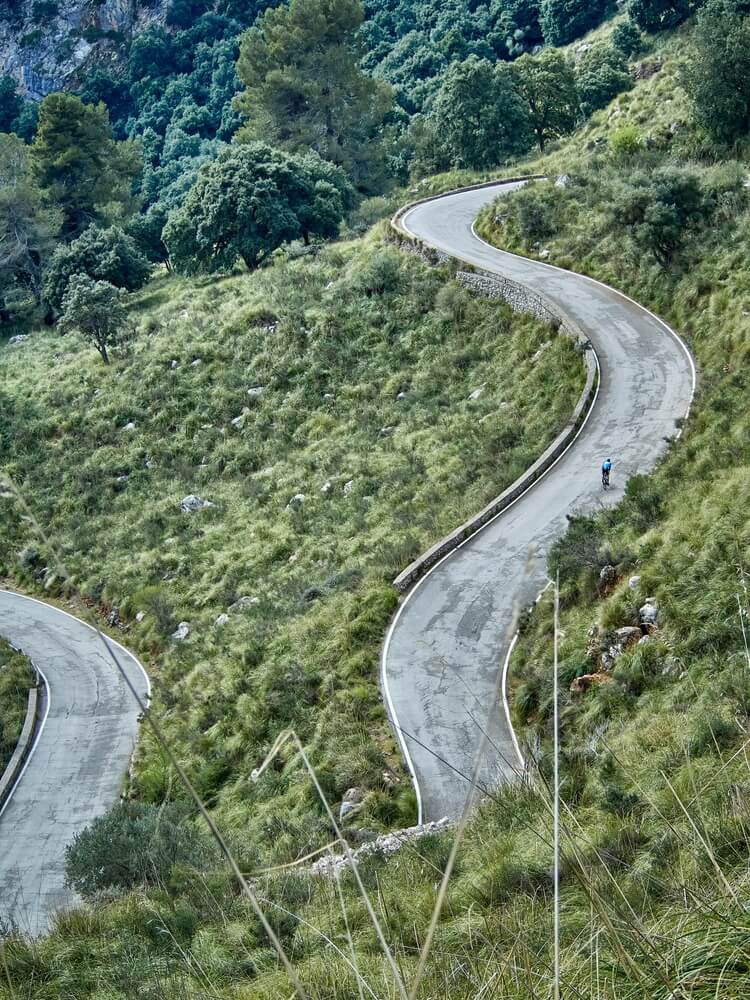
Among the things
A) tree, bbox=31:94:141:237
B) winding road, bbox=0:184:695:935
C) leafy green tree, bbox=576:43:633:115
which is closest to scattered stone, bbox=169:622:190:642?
winding road, bbox=0:184:695:935

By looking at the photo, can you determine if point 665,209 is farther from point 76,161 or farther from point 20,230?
point 76,161

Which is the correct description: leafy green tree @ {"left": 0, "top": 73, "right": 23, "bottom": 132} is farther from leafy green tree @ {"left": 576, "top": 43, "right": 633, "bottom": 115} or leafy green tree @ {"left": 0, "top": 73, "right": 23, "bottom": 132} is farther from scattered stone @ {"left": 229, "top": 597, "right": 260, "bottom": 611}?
scattered stone @ {"left": 229, "top": 597, "right": 260, "bottom": 611}

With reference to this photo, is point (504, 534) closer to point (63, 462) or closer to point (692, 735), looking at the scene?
point (692, 735)

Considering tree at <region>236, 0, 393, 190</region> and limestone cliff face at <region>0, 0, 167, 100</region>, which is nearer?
tree at <region>236, 0, 393, 190</region>

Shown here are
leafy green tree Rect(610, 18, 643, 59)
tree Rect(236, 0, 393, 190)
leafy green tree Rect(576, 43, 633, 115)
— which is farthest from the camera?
tree Rect(236, 0, 393, 190)

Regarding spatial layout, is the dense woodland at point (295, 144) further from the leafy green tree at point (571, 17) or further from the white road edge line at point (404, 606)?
the white road edge line at point (404, 606)

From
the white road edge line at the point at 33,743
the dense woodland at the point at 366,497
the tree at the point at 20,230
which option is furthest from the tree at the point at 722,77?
the tree at the point at 20,230
